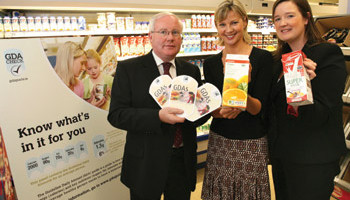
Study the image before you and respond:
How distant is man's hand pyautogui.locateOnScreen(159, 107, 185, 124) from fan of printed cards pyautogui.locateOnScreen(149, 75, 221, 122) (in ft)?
0.10

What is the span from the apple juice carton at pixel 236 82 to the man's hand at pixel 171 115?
9.7 inches

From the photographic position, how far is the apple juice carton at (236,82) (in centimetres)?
136

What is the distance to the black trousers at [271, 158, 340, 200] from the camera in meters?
1.56

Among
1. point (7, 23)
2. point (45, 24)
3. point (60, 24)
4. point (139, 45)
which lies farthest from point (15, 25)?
point (139, 45)

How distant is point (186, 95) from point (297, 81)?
569 mm

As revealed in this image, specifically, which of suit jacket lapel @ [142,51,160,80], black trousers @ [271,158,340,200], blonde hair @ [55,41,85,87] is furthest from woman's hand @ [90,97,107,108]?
black trousers @ [271,158,340,200]

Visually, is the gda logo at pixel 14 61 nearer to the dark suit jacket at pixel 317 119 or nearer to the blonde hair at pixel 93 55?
the blonde hair at pixel 93 55

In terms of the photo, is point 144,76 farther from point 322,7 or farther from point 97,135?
point 322,7

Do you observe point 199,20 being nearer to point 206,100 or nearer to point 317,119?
point 206,100

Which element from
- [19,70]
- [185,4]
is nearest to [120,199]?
[19,70]

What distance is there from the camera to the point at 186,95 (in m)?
1.45

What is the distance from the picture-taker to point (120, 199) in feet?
7.91

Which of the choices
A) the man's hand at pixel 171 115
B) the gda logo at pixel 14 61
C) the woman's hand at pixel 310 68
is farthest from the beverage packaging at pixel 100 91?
the woman's hand at pixel 310 68

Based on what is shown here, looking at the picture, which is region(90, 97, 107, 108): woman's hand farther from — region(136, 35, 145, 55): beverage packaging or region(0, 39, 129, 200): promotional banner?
region(136, 35, 145, 55): beverage packaging
